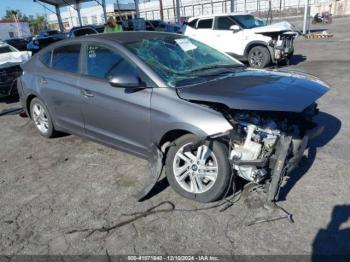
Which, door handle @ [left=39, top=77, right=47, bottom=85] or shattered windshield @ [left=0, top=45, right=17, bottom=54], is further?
shattered windshield @ [left=0, top=45, right=17, bottom=54]

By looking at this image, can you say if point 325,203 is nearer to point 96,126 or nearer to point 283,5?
point 96,126

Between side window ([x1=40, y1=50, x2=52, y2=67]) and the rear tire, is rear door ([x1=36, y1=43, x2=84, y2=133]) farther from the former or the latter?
the rear tire

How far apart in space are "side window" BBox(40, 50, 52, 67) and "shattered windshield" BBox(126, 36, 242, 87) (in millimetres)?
1793

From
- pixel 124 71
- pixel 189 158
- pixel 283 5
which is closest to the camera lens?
pixel 189 158

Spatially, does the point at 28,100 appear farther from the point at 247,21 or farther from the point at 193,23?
the point at 247,21

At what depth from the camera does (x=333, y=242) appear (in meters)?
2.97

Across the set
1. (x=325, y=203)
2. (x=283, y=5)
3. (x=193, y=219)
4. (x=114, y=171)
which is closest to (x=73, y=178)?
(x=114, y=171)

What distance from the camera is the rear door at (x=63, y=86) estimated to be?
15.8 ft

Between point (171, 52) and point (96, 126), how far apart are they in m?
1.35

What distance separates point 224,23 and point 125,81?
9518 millimetres

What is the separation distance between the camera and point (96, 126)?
459cm

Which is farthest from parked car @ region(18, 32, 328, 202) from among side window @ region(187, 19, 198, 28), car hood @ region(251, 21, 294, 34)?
side window @ region(187, 19, 198, 28)

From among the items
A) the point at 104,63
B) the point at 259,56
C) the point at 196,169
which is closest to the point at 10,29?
the point at 259,56

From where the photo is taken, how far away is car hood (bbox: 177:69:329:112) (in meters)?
3.19
